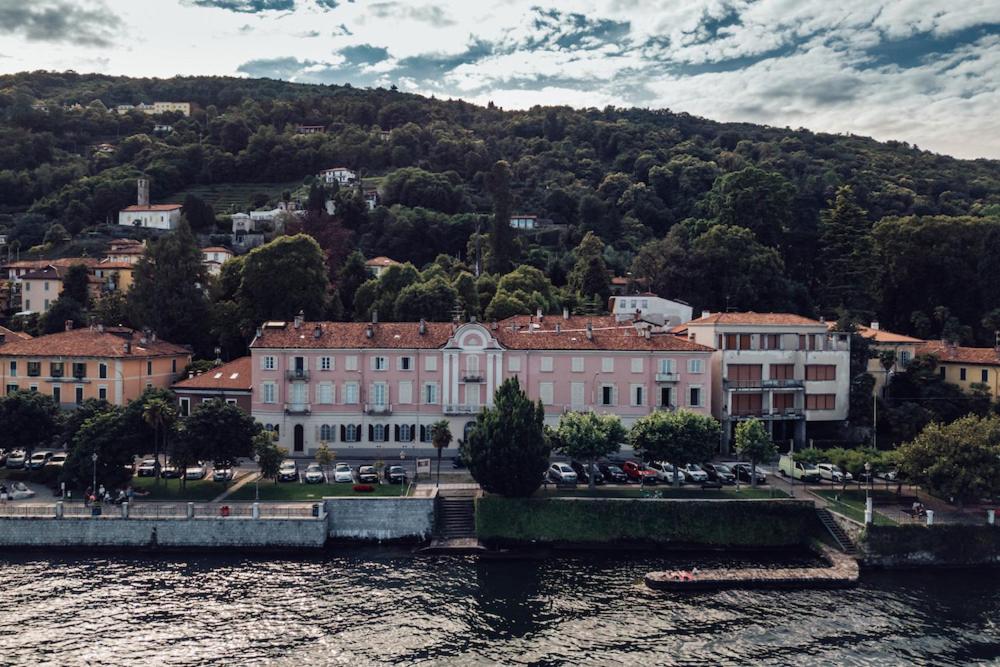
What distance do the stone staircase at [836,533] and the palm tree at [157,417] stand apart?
41.4 meters

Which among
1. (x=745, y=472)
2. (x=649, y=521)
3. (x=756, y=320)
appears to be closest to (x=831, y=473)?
(x=745, y=472)

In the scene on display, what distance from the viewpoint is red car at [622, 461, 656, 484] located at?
175 ft

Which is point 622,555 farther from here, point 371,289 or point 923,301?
point 923,301

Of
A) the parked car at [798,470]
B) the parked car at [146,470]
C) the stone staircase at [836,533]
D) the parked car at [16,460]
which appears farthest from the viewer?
the parked car at [16,460]

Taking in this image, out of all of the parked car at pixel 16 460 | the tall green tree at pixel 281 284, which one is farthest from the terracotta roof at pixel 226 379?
the parked car at pixel 16 460

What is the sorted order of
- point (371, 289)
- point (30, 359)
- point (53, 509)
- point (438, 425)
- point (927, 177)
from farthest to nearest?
point (927, 177) → point (371, 289) → point (30, 359) → point (438, 425) → point (53, 509)

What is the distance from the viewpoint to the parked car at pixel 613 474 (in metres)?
54.0

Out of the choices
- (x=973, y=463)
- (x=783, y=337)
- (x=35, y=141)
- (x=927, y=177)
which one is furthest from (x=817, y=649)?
(x=35, y=141)

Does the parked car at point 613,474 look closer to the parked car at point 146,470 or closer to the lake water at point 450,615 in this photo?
the lake water at point 450,615

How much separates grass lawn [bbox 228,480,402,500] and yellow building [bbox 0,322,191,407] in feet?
63.2

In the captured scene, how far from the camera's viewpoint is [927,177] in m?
153

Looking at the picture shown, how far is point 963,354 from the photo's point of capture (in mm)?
69312

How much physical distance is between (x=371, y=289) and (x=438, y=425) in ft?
111

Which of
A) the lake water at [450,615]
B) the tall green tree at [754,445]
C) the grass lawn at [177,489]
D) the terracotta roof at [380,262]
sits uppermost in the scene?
the terracotta roof at [380,262]
